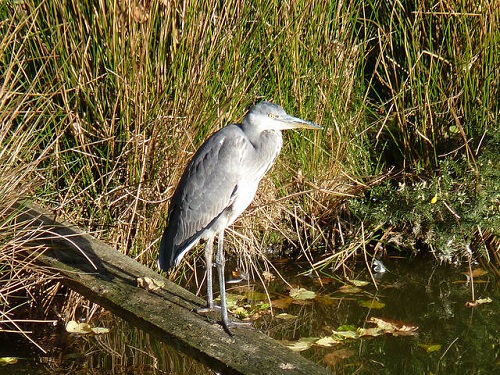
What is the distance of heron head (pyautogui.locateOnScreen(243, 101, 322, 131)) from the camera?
406 centimetres

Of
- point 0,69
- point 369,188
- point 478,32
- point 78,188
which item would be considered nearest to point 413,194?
point 369,188

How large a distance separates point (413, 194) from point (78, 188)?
2131mm

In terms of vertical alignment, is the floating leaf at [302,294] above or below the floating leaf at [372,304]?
above

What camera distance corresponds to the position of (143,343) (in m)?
4.50

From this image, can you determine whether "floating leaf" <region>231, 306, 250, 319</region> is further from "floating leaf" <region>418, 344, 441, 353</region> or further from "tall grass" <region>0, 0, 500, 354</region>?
"floating leaf" <region>418, 344, 441, 353</region>

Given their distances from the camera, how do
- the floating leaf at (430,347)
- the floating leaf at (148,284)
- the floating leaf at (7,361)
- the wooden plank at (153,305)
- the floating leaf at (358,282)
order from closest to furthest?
the wooden plank at (153,305)
the floating leaf at (148,284)
the floating leaf at (7,361)
the floating leaf at (430,347)
the floating leaf at (358,282)

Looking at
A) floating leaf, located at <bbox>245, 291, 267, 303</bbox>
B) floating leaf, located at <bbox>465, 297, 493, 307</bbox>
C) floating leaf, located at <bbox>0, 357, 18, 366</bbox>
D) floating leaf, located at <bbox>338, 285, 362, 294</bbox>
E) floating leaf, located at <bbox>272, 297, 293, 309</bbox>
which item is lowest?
floating leaf, located at <bbox>465, 297, 493, 307</bbox>

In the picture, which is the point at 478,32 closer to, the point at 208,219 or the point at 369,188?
the point at 369,188

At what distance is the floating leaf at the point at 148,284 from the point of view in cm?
390

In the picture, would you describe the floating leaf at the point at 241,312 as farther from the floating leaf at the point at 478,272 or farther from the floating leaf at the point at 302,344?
the floating leaf at the point at 478,272

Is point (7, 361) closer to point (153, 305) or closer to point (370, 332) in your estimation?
point (153, 305)

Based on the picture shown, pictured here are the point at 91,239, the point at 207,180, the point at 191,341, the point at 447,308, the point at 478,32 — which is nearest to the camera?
the point at 191,341

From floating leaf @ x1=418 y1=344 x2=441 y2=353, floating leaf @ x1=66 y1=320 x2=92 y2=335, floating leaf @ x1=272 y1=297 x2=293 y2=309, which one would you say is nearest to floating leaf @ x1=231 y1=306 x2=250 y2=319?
floating leaf @ x1=272 y1=297 x2=293 y2=309

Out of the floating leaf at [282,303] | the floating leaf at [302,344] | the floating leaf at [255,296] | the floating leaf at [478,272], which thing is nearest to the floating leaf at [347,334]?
the floating leaf at [302,344]
